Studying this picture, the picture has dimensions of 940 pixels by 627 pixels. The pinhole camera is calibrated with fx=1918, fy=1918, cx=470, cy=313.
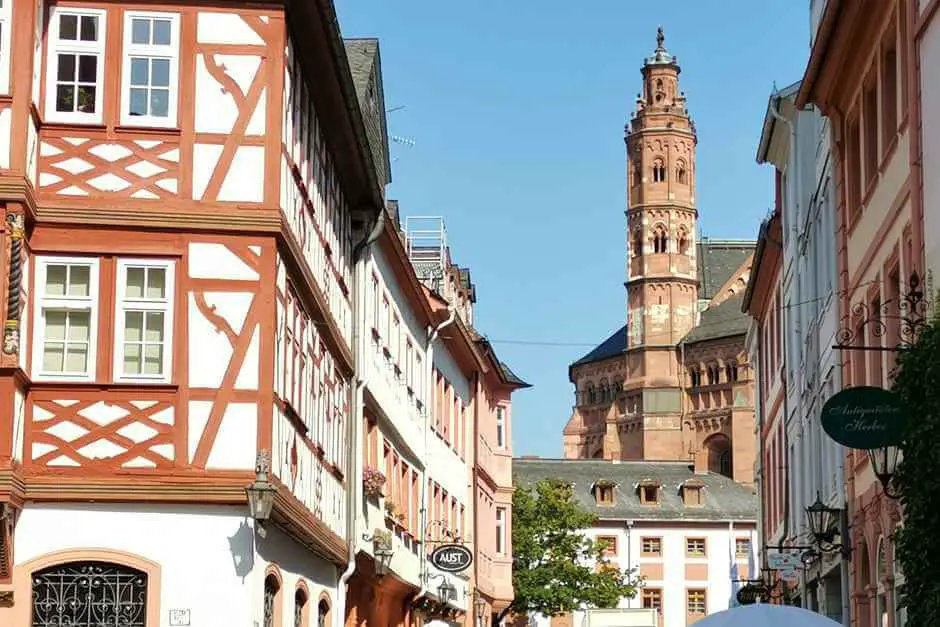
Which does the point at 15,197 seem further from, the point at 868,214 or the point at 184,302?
the point at 868,214

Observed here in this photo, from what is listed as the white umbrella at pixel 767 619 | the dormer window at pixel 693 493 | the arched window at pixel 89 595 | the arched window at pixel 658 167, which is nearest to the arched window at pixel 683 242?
the arched window at pixel 658 167

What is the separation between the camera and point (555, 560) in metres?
80.8

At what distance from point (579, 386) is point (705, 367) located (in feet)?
53.9

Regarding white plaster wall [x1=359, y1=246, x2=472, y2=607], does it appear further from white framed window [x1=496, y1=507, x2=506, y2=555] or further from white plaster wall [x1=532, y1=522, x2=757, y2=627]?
white plaster wall [x1=532, y1=522, x2=757, y2=627]

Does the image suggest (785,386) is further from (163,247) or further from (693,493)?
(693,493)

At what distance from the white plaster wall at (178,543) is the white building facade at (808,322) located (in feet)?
29.2

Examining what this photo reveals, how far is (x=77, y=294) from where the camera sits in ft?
60.1

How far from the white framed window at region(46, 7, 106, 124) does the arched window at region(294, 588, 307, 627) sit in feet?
20.3

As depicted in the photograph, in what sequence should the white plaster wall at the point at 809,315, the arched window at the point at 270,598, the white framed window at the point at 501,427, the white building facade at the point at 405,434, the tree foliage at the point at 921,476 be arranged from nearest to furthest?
the tree foliage at the point at 921,476 → the arched window at the point at 270,598 → the white plaster wall at the point at 809,315 → the white building facade at the point at 405,434 → the white framed window at the point at 501,427

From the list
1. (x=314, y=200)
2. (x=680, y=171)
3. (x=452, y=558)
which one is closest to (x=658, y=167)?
(x=680, y=171)

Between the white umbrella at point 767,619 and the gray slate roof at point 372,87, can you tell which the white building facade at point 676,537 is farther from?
the white umbrella at point 767,619

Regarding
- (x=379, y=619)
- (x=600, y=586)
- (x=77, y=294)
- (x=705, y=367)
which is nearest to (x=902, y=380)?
(x=77, y=294)

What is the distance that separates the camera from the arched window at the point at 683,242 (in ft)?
453

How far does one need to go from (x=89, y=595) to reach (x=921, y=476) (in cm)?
795
